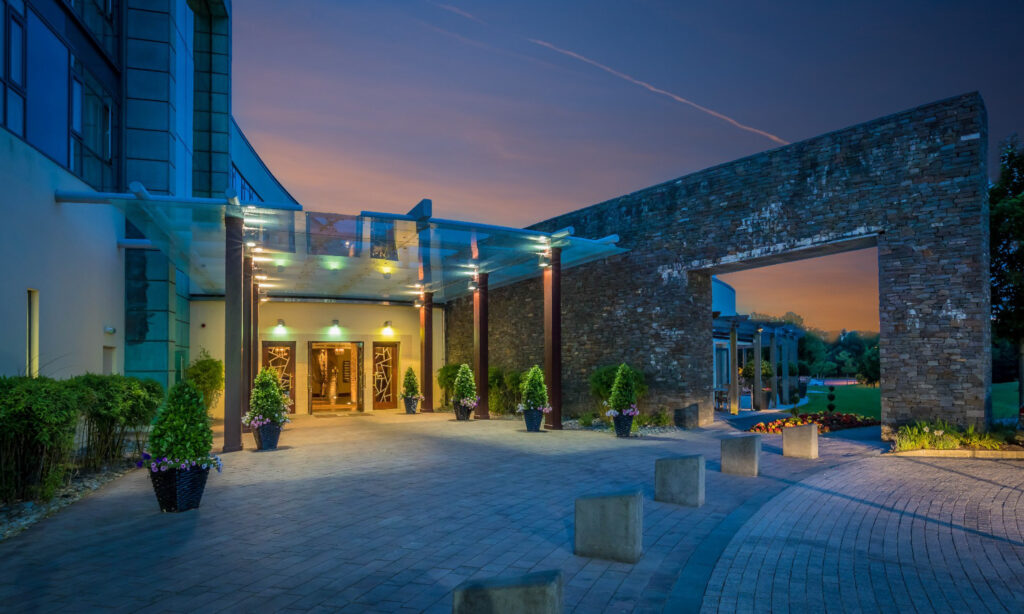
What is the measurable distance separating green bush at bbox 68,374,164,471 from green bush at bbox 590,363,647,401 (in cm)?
930

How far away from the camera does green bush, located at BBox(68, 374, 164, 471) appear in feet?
27.8

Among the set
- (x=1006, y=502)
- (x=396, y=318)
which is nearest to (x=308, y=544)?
(x=1006, y=502)

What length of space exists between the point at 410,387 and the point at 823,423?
12.2 metres

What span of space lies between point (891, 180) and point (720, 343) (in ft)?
50.2

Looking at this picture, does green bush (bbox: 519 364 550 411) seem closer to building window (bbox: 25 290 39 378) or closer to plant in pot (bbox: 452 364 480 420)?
plant in pot (bbox: 452 364 480 420)

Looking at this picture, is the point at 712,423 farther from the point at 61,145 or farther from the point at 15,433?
the point at 61,145

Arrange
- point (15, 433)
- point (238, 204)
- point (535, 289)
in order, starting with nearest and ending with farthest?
1. point (15, 433)
2. point (238, 204)
3. point (535, 289)

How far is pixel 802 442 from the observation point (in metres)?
9.70

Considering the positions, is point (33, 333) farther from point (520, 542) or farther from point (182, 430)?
point (520, 542)

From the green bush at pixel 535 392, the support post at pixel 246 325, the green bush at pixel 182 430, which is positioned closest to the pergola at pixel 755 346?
the green bush at pixel 535 392

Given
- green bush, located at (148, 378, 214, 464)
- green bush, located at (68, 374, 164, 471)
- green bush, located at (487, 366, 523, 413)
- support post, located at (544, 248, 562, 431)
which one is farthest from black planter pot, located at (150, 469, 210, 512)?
green bush, located at (487, 366, 523, 413)

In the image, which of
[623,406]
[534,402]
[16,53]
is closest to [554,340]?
[534,402]

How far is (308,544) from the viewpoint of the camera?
5145 millimetres

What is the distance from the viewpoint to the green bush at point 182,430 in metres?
6.27
